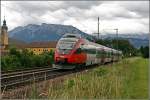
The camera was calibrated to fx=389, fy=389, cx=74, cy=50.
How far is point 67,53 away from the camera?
100 feet

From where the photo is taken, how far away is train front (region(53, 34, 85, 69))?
30.5 metres

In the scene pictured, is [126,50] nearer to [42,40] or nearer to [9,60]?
[42,40]

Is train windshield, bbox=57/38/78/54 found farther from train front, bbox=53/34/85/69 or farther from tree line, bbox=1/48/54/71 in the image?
tree line, bbox=1/48/54/71

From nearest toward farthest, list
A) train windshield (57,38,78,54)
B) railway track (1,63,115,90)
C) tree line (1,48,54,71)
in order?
railway track (1,63,115,90) → train windshield (57,38,78,54) → tree line (1,48,54,71)

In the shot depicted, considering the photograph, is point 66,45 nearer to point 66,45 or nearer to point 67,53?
point 66,45

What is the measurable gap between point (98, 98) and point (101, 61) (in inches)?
1325

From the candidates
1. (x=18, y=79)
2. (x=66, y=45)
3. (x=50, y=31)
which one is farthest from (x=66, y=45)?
(x=50, y=31)

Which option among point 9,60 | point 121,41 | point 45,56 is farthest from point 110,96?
point 121,41

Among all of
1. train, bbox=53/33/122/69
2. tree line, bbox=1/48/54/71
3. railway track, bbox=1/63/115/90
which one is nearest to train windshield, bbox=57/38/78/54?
train, bbox=53/33/122/69

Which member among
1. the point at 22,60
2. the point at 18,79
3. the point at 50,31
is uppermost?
the point at 50,31

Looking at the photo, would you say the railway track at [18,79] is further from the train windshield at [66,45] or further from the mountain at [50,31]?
the mountain at [50,31]

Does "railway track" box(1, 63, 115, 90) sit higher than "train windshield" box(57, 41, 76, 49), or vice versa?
"train windshield" box(57, 41, 76, 49)

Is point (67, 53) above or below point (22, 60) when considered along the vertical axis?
above

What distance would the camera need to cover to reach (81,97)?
40.2ft
